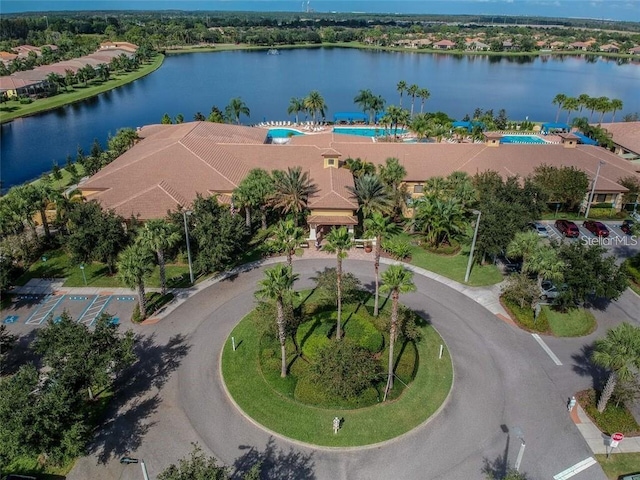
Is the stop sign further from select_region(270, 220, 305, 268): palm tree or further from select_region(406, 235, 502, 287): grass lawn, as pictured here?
select_region(270, 220, 305, 268): palm tree

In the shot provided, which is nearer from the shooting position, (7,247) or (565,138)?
(7,247)

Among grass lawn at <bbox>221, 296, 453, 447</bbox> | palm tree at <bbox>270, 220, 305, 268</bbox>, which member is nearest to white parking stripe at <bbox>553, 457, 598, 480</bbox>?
grass lawn at <bbox>221, 296, 453, 447</bbox>

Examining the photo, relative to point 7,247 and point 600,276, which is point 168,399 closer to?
point 7,247

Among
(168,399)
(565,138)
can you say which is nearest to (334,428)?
(168,399)


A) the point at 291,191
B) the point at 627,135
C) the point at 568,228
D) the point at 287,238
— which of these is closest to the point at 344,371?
the point at 287,238

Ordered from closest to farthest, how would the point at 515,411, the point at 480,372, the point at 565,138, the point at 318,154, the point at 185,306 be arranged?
1. the point at 515,411
2. the point at 480,372
3. the point at 185,306
4. the point at 318,154
5. the point at 565,138

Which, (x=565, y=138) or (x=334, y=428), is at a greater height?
(x=565, y=138)
